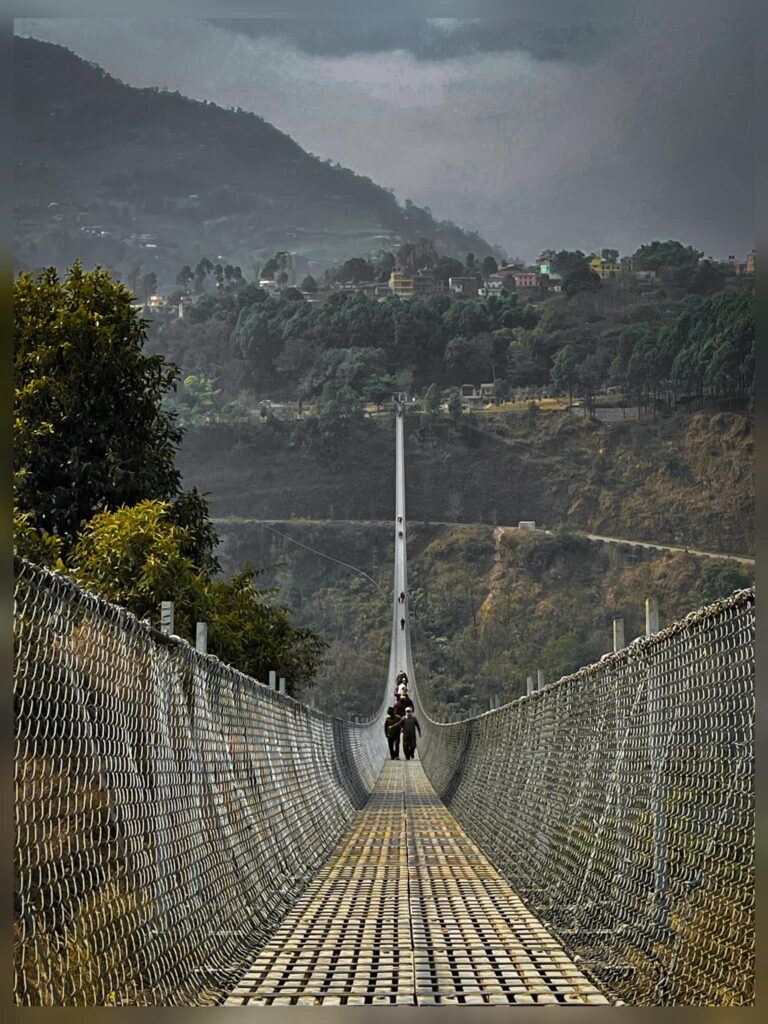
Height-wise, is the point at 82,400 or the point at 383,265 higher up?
the point at 383,265

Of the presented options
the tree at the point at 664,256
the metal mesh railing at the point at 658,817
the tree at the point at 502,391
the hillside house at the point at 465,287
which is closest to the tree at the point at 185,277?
Answer: the hillside house at the point at 465,287

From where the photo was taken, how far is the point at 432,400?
103 m

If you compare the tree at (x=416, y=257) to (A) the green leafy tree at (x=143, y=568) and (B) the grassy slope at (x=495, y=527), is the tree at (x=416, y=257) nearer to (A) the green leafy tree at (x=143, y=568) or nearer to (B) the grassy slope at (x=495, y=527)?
(B) the grassy slope at (x=495, y=527)

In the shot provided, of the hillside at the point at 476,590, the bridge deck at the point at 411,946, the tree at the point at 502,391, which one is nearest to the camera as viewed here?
the bridge deck at the point at 411,946

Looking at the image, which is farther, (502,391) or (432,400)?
(502,391)

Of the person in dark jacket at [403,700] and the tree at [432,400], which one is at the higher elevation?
the tree at [432,400]

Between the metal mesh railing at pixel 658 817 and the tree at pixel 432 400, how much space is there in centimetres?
9435

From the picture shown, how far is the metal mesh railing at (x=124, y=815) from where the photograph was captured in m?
2.63

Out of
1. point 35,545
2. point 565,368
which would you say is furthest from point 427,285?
point 35,545

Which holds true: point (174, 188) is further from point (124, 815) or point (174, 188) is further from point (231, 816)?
point (124, 815)

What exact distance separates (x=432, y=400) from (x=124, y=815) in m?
99.8

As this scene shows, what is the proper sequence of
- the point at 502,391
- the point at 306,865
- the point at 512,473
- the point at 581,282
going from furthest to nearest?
the point at 502,391 → the point at 581,282 → the point at 512,473 → the point at 306,865

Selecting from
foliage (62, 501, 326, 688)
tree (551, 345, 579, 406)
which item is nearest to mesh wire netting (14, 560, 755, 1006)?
foliage (62, 501, 326, 688)

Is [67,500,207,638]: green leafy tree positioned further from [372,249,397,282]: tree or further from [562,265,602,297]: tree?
[372,249,397,282]: tree
